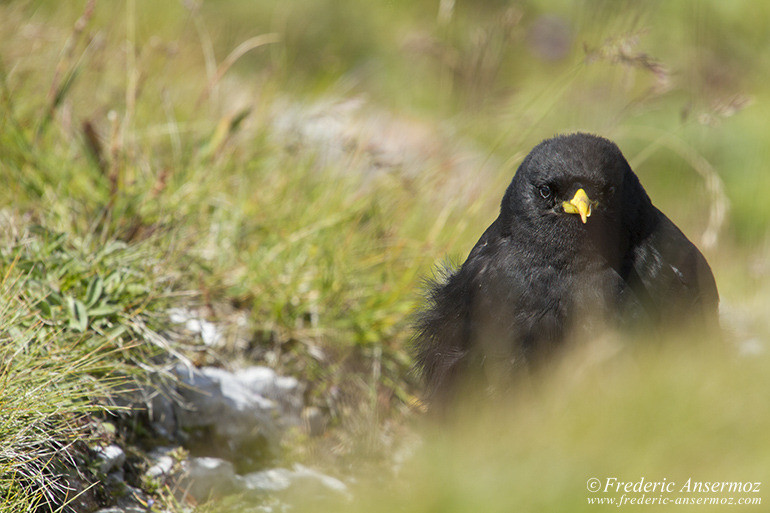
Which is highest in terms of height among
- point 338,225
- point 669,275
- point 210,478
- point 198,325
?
point 669,275

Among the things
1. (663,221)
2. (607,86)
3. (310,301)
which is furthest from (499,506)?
(607,86)

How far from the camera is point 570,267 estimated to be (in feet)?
9.36

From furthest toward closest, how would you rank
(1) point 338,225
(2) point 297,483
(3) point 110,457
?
(1) point 338,225
(2) point 297,483
(3) point 110,457

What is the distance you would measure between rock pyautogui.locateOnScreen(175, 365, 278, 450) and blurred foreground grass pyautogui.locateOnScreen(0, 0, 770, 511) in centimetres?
19

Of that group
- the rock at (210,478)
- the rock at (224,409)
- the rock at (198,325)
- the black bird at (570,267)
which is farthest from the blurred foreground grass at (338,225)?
the rock at (210,478)

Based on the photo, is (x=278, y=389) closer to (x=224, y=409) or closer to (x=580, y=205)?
(x=224, y=409)

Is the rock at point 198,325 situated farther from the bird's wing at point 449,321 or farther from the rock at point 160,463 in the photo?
the bird's wing at point 449,321

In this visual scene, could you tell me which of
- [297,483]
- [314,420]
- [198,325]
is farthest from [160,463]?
[314,420]

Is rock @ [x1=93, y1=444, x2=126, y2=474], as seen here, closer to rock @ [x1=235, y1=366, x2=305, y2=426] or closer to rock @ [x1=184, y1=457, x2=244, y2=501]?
rock @ [x1=184, y1=457, x2=244, y2=501]

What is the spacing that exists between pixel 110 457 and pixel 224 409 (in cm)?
69

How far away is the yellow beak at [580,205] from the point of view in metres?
2.70

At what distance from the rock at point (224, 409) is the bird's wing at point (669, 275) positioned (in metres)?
1.70

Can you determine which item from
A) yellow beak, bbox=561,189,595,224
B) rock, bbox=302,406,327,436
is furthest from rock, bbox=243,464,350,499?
yellow beak, bbox=561,189,595,224

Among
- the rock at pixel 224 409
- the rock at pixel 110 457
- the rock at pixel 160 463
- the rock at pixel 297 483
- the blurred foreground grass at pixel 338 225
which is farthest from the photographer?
the rock at pixel 224 409
